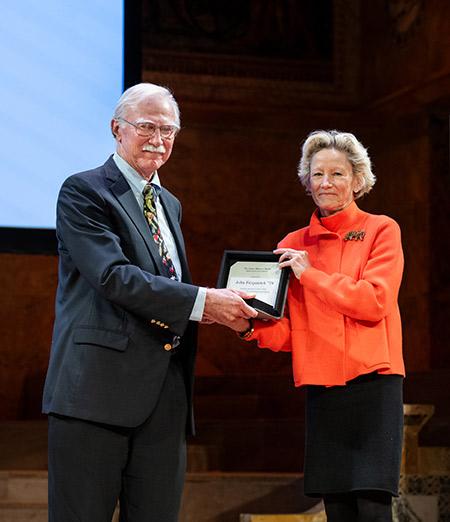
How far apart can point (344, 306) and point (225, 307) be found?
360 mm

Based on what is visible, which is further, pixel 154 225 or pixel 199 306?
pixel 154 225

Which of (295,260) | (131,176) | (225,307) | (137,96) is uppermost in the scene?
(137,96)

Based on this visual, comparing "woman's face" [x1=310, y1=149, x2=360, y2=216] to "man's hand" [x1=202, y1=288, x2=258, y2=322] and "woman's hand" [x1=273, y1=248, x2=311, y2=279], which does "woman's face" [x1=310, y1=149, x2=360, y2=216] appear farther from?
"man's hand" [x1=202, y1=288, x2=258, y2=322]

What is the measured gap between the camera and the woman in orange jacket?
3141 mm

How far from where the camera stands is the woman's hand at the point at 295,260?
324 cm

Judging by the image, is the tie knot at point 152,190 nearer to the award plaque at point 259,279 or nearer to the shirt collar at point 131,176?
the shirt collar at point 131,176

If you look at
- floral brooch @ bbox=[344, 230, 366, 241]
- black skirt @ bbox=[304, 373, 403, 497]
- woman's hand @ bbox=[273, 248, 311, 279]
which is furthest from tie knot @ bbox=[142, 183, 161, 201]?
black skirt @ bbox=[304, 373, 403, 497]

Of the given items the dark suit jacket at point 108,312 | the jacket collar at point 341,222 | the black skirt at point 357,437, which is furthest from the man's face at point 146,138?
the black skirt at point 357,437

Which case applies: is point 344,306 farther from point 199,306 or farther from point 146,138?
point 146,138

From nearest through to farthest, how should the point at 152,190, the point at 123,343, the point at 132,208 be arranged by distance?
the point at 123,343 < the point at 132,208 < the point at 152,190

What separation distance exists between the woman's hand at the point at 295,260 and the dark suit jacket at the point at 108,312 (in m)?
0.37

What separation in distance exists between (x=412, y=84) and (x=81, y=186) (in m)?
4.70

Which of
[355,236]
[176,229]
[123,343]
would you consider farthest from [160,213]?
[355,236]

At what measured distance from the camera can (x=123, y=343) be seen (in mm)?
2953
